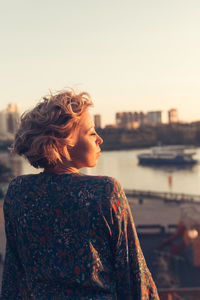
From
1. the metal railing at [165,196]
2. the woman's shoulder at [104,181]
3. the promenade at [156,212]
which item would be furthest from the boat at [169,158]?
the woman's shoulder at [104,181]

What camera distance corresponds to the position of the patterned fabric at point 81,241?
0.92m

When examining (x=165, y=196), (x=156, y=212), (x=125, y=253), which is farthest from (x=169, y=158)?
(x=125, y=253)

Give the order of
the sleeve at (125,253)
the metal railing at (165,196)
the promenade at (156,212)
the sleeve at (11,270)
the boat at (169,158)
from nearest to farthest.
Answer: the sleeve at (125,253) → the sleeve at (11,270) → the promenade at (156,212) → the metal railing at (165,196) → the boat at (169,158)

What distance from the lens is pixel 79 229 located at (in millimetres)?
937

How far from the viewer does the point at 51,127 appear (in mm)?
963

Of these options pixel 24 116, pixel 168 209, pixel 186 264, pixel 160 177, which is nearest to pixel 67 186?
pixel 24 116

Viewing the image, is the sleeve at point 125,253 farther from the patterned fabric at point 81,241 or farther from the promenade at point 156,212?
the promenade at point 156,212

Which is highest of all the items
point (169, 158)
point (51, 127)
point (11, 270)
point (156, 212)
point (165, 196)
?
point (51, 127)

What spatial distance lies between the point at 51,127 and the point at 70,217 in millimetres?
248

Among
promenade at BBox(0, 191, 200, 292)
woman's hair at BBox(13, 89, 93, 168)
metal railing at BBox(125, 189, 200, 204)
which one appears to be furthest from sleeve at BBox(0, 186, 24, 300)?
metal railing at BBox(125, 189, 200, 204)

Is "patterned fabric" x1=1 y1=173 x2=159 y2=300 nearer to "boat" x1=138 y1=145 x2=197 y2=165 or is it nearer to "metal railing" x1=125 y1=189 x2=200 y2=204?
"metal railing" x1=125 y1=189 x2=200 y2=204

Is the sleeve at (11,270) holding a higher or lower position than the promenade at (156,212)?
higher

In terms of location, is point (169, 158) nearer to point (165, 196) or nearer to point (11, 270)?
point (165, 196)

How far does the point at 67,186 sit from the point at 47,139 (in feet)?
0.46
